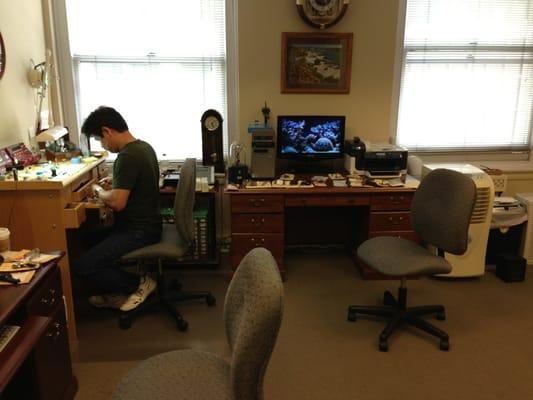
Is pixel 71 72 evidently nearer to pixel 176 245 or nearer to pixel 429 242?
pixel 176 245

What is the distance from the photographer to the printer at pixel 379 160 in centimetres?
338

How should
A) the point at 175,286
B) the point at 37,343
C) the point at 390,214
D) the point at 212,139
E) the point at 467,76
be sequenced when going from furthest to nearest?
the point at 467,76, the point at 212,139, the point at 390,214, the point at 175,286, the point at 37,343

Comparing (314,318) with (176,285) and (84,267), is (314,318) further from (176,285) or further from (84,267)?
(84,267)

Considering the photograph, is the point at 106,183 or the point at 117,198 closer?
the point at 117,198

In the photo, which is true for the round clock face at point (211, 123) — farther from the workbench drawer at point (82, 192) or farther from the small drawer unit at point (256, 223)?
the workbench drawer at point (82, 192)

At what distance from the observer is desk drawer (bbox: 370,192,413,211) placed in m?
3.25

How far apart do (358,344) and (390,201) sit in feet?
3.72

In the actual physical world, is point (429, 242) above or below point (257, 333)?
below

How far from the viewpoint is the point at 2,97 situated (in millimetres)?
2682

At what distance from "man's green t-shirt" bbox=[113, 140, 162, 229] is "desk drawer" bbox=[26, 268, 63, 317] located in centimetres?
66

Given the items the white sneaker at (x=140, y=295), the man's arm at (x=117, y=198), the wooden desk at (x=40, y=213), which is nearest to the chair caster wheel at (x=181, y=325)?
the white sneaker at (x=140, y=295)

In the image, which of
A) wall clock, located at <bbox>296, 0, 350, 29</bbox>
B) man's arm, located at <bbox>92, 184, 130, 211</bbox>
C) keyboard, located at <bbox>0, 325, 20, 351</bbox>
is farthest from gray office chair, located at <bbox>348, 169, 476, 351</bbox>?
keyboard, located at <bbox>0, 325, 20, 351</bbox>

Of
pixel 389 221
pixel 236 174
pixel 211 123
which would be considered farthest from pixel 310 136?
pixel 389 221

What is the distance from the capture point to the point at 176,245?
2.66 m
